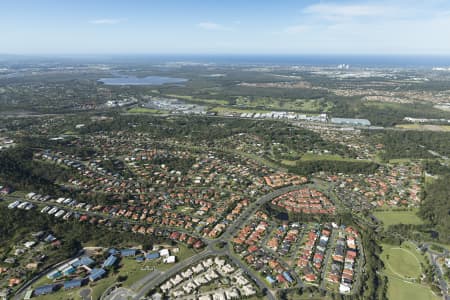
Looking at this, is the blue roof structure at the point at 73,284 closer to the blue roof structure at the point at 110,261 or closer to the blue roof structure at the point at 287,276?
the blue roof structure at the point at 110,261

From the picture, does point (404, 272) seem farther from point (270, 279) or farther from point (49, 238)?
point (49, 238)

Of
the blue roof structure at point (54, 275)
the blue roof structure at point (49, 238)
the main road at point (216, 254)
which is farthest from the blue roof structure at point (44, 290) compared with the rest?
the blue roof structure at point (49, 238)

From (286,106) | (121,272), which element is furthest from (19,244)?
(286,106)

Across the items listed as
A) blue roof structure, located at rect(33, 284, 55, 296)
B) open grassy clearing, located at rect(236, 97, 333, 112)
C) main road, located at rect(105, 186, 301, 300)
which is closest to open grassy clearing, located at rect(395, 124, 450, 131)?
open grassy clearing, located at rect(236, 97, 333, 112)

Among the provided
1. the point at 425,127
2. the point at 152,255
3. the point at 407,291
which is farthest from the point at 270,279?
the point at 425,127

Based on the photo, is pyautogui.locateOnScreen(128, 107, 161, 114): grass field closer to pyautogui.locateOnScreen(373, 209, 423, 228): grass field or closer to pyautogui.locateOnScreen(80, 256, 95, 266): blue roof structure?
pyautogui.locateOnScreen(80, 256, 95, 266): blue roof structure
